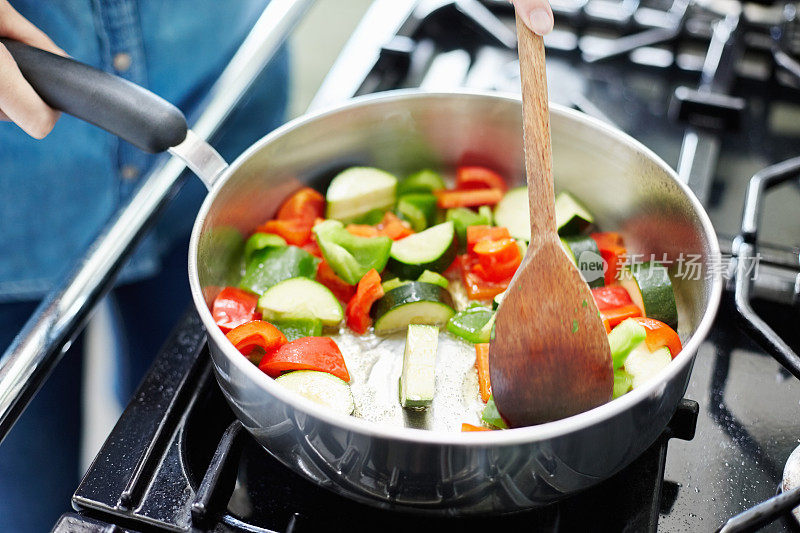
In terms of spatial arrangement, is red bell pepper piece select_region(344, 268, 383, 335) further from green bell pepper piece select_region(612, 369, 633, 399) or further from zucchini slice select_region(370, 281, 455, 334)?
green bell pepper piece select_region(612, 369, 633, 399)

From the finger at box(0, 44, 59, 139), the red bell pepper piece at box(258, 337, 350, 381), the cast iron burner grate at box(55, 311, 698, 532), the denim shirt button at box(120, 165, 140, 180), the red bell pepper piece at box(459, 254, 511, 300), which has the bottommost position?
the cast iron burner grate at box(55, 311, 698, 532)

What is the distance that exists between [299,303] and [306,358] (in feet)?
0.35

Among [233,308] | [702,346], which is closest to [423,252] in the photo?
[233,308]

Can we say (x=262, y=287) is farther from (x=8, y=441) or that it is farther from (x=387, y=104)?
(x=8, y=441)

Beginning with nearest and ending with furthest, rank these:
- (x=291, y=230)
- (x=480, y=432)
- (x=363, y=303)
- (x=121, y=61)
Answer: (x=480, y=432) → (x=363, y=303) → (x=291, y=230) → (x=121, y=61)

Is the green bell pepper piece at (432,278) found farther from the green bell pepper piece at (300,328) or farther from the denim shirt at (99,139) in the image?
the denim shirt at (99,139)

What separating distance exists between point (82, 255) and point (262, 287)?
8.2 inches

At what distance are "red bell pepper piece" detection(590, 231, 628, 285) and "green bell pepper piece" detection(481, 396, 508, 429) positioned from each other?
310mm

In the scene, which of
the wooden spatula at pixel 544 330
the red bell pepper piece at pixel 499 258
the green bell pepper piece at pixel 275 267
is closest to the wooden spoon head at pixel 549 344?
the wooden spatula at pixel 544 330

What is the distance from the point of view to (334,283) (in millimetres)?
938

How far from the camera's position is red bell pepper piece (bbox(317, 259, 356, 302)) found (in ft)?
3.04

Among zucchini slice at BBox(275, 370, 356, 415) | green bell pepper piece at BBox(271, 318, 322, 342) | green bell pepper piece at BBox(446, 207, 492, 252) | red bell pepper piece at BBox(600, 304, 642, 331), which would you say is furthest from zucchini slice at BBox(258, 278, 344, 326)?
red bell pepper piece at BBox(600, 304, 642, 331)

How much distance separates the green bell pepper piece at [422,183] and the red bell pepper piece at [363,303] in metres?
0.22

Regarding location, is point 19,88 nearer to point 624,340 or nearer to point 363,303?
point 363,303
